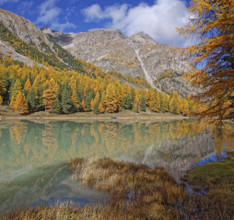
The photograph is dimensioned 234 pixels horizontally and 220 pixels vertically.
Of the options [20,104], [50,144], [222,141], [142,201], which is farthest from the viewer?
[20,104]

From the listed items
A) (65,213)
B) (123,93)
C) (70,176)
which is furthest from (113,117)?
(65,213)

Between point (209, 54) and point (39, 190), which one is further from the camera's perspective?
point (39, 190)

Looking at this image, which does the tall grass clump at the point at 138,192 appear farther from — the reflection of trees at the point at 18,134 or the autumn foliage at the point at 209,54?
the reflection of trees at the point at 18,134

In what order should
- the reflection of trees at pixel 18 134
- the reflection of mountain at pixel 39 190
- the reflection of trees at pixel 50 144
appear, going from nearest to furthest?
the reflection of mountain at pixel 39 190 < the reflection of trees at pixel 50 144 < the reflection of trees at pixel 18 134

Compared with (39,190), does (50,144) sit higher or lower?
lower

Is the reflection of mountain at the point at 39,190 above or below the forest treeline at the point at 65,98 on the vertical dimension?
below

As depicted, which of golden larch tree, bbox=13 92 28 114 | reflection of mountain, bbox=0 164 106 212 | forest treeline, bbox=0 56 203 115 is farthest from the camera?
forest treeline, bbox=0 56 203 115

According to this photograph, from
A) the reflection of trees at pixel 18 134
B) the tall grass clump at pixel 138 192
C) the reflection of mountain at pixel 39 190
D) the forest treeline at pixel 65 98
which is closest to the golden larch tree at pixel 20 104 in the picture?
the forest treeline at pixel 65 98

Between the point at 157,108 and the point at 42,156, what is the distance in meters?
74.8

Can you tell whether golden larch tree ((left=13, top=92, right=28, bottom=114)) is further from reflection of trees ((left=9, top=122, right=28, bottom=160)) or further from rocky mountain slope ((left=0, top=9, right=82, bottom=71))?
rocky mountain slope ((left=0, top=9, right=82, bottom=71))

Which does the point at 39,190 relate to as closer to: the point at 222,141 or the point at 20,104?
the point at 222,141

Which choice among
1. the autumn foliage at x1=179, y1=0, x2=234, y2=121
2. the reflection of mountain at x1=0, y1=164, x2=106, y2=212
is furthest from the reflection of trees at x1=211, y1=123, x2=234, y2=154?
the reflection of mountain at x1=0, y1=164, x2=106, y2=212

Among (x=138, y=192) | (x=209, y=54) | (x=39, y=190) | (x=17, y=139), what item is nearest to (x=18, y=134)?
(x=17, y=139)

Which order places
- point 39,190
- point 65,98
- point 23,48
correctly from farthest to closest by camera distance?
point 23,48
point 65,98
point 39,190
